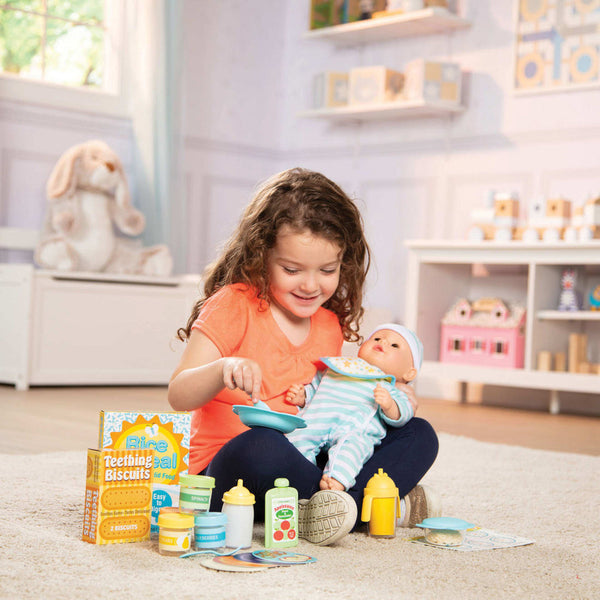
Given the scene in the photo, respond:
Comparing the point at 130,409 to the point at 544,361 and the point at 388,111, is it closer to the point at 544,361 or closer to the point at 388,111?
the point at 544,361

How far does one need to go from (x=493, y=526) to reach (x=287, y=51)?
362 cm

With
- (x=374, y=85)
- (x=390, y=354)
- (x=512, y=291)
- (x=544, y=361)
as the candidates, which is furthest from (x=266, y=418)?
(x=374, y=85)

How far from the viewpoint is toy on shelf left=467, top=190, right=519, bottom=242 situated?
Result: 3.47 meters

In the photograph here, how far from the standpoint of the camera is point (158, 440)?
1.25 metres

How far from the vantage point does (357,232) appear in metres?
1.41

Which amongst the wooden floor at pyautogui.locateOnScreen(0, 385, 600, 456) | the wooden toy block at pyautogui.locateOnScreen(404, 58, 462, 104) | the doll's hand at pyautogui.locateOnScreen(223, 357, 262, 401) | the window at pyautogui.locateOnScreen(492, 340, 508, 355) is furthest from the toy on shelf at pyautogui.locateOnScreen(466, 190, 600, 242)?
the doll's hand at pyautogui.locateOnScreen(223, 357, 262, 401)

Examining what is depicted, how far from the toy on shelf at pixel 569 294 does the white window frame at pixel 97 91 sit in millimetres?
2105

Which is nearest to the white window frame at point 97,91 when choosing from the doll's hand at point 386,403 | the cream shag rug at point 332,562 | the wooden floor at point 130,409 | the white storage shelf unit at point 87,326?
the white storage shelf unit at point 87,326

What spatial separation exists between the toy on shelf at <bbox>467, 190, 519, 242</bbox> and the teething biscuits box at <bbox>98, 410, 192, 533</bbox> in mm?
2403

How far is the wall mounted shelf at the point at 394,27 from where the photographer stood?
148 inches

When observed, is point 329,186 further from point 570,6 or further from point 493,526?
point 570,6

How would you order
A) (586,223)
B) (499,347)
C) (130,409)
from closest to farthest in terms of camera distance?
(130,409) → (586,223) → (499,347)

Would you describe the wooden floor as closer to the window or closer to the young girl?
the window

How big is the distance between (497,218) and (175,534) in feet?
8.57
